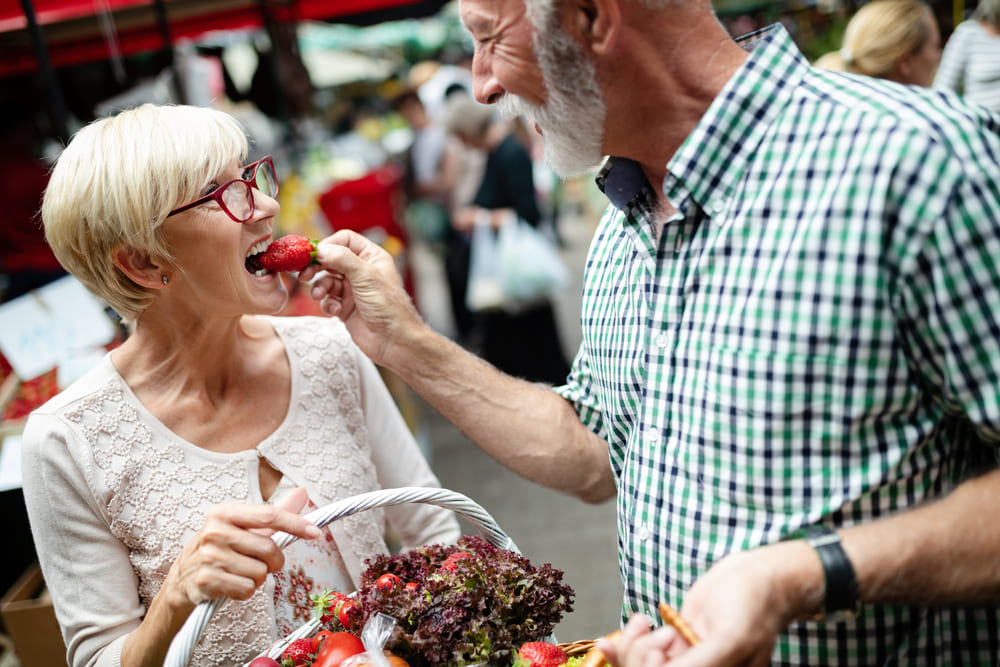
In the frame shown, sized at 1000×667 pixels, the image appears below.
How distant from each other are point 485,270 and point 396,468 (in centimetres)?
396

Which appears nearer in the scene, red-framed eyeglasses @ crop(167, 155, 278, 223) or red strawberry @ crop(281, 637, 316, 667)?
red strawberry @ crop(281, 637, 316, 667)

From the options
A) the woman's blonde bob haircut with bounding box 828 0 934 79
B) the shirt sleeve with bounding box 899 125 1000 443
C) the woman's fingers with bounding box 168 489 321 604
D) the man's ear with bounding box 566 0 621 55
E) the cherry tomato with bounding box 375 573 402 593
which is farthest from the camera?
the woman's blonde bob haircut with bounding box 828 0 934 79

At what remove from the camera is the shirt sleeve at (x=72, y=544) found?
177 cm

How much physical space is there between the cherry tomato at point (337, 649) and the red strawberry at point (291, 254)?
84cm

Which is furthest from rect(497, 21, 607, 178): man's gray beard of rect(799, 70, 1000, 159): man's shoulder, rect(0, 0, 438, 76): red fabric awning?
rect(0, 0, 438, 76): red fabric awning

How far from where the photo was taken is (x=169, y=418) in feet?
6.32

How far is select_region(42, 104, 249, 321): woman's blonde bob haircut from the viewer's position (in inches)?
→ 69.6

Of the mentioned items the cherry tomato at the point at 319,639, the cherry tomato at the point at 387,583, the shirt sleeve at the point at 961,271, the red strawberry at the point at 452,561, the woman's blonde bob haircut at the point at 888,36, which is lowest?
the cherry tomato at the point at 319,639

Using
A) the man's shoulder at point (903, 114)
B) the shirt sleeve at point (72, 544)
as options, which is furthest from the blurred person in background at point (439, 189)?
the man's shoulder at point (903, 114)

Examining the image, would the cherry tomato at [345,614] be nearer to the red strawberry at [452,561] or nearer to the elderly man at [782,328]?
the red strawberry at [452,561]

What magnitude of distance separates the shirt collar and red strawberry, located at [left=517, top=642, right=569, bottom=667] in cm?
86

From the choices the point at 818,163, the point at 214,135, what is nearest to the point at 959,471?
the point at 818,163

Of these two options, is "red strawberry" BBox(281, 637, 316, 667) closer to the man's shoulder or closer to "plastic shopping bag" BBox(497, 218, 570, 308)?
the man's shoulder

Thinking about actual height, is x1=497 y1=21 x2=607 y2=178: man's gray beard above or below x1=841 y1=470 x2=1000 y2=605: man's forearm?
above
